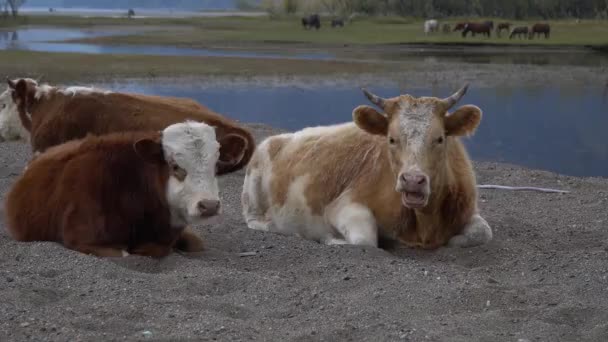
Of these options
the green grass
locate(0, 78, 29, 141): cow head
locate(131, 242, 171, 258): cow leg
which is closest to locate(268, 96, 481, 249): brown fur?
locate(131, 242, 171, 258): cow leg

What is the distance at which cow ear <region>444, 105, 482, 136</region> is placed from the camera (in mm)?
8023

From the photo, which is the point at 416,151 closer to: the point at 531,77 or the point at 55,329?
the point at 55,329

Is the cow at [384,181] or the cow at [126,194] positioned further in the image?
the cow at [384,181]

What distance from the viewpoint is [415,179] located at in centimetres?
744

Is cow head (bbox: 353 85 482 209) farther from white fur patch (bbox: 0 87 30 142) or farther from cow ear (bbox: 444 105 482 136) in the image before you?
white fur patch (bbox: 0 87 30 142)

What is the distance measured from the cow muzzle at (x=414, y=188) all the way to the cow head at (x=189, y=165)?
1513mm

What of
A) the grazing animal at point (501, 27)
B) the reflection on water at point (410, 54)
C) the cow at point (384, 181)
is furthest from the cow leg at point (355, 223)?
the grazing animal at point (501, 27)

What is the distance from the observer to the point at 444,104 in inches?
314

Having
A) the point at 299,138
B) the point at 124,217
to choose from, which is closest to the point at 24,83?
the point at 299,138

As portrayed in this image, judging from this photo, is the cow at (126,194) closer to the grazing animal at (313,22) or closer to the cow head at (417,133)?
the cow head at (417,133)

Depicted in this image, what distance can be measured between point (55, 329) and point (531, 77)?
2993cm

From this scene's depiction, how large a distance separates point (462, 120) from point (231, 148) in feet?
6.65

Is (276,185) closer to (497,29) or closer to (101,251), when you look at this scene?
(101,251)

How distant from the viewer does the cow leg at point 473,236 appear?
8.13 m
